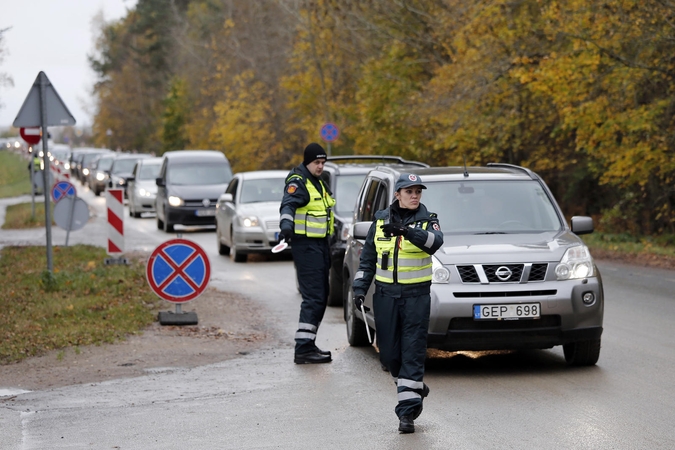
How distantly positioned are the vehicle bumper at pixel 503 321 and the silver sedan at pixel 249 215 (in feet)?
37.0

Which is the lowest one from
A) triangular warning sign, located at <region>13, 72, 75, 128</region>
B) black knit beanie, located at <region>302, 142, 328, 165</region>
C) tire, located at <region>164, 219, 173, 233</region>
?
tire, located at <region>164, 219, 173, 233</region>

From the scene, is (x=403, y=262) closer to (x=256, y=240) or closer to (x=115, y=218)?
(x=115, y=218)

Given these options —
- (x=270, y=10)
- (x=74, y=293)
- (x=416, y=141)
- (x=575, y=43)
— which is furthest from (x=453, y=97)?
(x=270, y=10)

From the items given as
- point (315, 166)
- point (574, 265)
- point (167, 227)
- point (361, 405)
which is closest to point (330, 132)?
point (167, 227)

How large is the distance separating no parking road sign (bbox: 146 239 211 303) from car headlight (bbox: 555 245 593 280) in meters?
4.29

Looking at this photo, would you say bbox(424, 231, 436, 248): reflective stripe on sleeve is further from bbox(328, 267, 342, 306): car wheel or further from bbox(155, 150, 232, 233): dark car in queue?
bbox(155, 150, 232, 233): dark car in queue

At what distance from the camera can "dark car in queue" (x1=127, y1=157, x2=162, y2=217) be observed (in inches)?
1433

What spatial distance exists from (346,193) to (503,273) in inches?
280

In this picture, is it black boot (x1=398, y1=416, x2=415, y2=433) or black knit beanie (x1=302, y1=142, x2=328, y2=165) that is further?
black knit beanie (x1=302, y1=142, x2=328, y2=165)

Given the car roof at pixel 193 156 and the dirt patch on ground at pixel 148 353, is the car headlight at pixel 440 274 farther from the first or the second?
the car roof at pixel 193 156

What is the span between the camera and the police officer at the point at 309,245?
1062 cm

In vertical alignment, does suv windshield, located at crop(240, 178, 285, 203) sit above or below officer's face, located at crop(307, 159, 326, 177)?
below

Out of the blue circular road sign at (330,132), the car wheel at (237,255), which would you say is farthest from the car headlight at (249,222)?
the blue circular road sign at (330,132)

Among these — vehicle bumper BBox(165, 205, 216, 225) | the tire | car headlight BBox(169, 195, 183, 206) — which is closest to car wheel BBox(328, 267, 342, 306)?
vehicle bumper BBox(165, 205, 216, 225)
